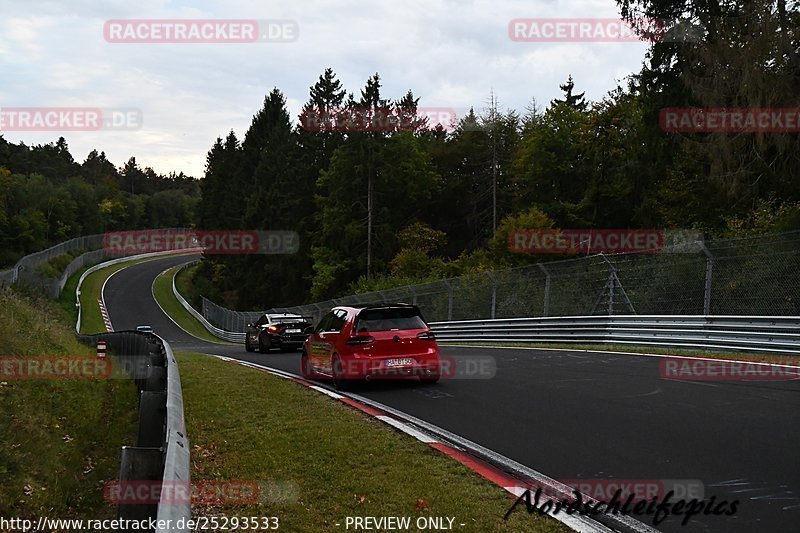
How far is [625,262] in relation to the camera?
1761 centimetres

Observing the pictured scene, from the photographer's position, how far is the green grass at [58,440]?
24.1 feet

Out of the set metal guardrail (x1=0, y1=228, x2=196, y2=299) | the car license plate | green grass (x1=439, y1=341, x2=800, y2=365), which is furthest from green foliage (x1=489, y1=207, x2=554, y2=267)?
the car license plate

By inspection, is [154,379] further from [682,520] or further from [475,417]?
[682,520]

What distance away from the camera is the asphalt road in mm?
5094

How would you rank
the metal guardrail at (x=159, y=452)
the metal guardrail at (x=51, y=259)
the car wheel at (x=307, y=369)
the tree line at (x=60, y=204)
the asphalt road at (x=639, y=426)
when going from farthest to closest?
the tree line at (x=60, y=204) → the metal guardrail at (x=51, y=259) → the car wheel at (x=307, y=369) → the asphalt road at (x=639, y=426) → the metal guardrail at (x=159, y=452)

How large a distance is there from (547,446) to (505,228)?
1272 inches

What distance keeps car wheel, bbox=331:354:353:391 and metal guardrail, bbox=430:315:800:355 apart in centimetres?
752
